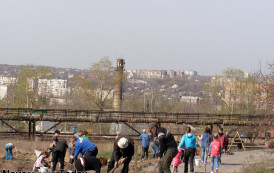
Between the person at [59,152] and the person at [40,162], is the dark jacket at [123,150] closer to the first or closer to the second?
the person at [59,152]

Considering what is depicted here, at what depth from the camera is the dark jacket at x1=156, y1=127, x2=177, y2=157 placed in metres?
13.9

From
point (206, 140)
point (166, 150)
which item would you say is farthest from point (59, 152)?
point (206, 140)

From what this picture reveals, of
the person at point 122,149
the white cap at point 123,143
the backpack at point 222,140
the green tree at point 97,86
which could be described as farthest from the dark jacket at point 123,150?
the green tree at point 97,86

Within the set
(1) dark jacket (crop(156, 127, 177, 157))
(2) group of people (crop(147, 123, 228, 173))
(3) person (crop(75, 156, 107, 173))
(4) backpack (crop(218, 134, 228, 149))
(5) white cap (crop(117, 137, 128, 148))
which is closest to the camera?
(3) person (crop(75, 156, 107, 173))

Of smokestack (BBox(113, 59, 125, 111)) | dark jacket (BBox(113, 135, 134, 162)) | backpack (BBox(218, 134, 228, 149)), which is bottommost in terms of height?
backpack (BBox(218, 134, 228, 149))

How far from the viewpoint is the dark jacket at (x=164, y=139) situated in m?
13.9

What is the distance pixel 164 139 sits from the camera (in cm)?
1399

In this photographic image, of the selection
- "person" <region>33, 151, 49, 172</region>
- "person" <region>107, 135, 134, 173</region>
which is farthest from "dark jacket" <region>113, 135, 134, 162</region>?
"person" <region>33, 151, 49, 172</region>

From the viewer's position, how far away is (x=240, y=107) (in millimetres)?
66750

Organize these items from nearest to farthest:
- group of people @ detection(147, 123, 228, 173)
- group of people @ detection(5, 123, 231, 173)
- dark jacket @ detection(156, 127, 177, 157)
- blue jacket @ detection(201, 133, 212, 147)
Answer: group of people @ detection(5, 123, 231, 173), dark jacket @ detection(156, 127, 177, 157), group of people @ detection(147, 123, 228, 173), blue jacket @ detection(201, 133, 212, 147)

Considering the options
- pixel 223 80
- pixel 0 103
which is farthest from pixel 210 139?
pixel 0 103

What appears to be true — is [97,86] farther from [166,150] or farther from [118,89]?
[166,150]

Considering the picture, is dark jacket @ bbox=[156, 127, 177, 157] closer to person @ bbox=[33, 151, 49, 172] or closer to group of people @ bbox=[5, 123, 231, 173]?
group of people @ bbox=[5, 123, 231, 173]

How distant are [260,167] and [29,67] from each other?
62.5 m
